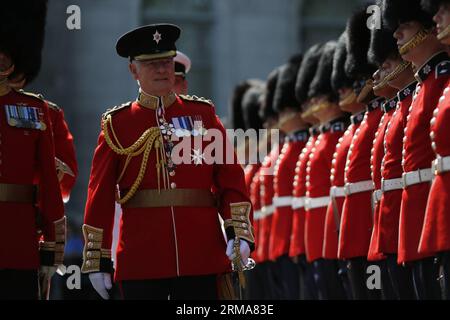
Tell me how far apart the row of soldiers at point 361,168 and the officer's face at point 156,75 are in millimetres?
1015

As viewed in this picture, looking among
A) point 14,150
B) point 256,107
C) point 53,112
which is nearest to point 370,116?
point 53,112

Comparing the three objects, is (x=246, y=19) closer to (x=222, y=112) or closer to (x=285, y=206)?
(x=222, y=112)

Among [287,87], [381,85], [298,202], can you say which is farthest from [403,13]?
[287,87]

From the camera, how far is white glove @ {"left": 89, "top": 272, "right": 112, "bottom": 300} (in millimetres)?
5273

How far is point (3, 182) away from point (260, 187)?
4.77 m

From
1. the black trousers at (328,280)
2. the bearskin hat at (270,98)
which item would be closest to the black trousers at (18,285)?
the black trousers at (328,280)

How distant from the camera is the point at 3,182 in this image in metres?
5.29

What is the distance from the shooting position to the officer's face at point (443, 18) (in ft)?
→ 16.5

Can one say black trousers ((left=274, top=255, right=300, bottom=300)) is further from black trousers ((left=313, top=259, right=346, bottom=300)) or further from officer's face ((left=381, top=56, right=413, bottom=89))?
officer's face ((left=381, top=56, right=413, bottom=89))

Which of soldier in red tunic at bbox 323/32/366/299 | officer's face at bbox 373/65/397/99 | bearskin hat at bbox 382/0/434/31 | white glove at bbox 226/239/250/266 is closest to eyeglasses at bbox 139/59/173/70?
white glove at bbox 226/239/250/266

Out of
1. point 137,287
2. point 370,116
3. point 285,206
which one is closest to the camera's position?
point 137,287

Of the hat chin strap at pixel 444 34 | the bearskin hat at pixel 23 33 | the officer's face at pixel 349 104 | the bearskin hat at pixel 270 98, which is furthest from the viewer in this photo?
the bearskin hat at pixel 270 98

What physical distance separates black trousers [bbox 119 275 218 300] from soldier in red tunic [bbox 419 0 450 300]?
906 mm

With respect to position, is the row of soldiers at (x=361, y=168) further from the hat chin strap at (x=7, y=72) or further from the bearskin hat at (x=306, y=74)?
the hat chin strap at (x=7, y=72)
